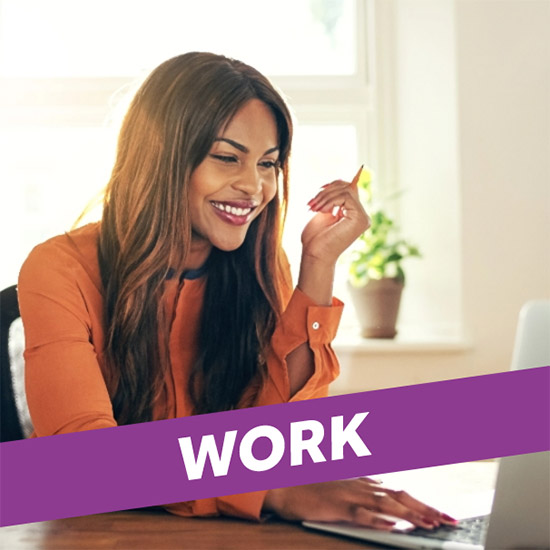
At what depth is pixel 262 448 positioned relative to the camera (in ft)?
4.50

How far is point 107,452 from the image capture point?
1.25m

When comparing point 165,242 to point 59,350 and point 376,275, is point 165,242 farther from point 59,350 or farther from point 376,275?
point 376,275

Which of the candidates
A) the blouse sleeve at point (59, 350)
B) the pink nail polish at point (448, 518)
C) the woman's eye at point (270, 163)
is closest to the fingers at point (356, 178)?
the woman's eye at point (270, 163)

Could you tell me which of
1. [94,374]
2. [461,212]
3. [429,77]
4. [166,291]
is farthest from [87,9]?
[94,374]

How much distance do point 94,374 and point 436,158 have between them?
183cm

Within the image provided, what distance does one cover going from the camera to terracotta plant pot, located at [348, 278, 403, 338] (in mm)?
2768

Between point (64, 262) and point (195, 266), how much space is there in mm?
257

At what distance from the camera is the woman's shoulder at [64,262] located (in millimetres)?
1448

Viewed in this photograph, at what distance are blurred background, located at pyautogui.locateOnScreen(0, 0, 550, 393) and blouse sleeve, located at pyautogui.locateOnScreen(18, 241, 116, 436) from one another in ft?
4.53

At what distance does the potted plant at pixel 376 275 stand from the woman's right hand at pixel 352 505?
1.62m

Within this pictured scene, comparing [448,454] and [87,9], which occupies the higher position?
[87,9]

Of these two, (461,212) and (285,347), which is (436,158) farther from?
(285,347)

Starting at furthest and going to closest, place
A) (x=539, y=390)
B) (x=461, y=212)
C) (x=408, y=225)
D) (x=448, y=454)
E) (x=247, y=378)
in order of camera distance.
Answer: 1. (x=408, y=225)
2. (x=461, y=212)
3. (x=247, y=378)
4. (x=448, y=454)
5. (x=539, y=390)

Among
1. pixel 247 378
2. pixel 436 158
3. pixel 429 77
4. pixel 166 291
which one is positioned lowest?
pixel 247 378
